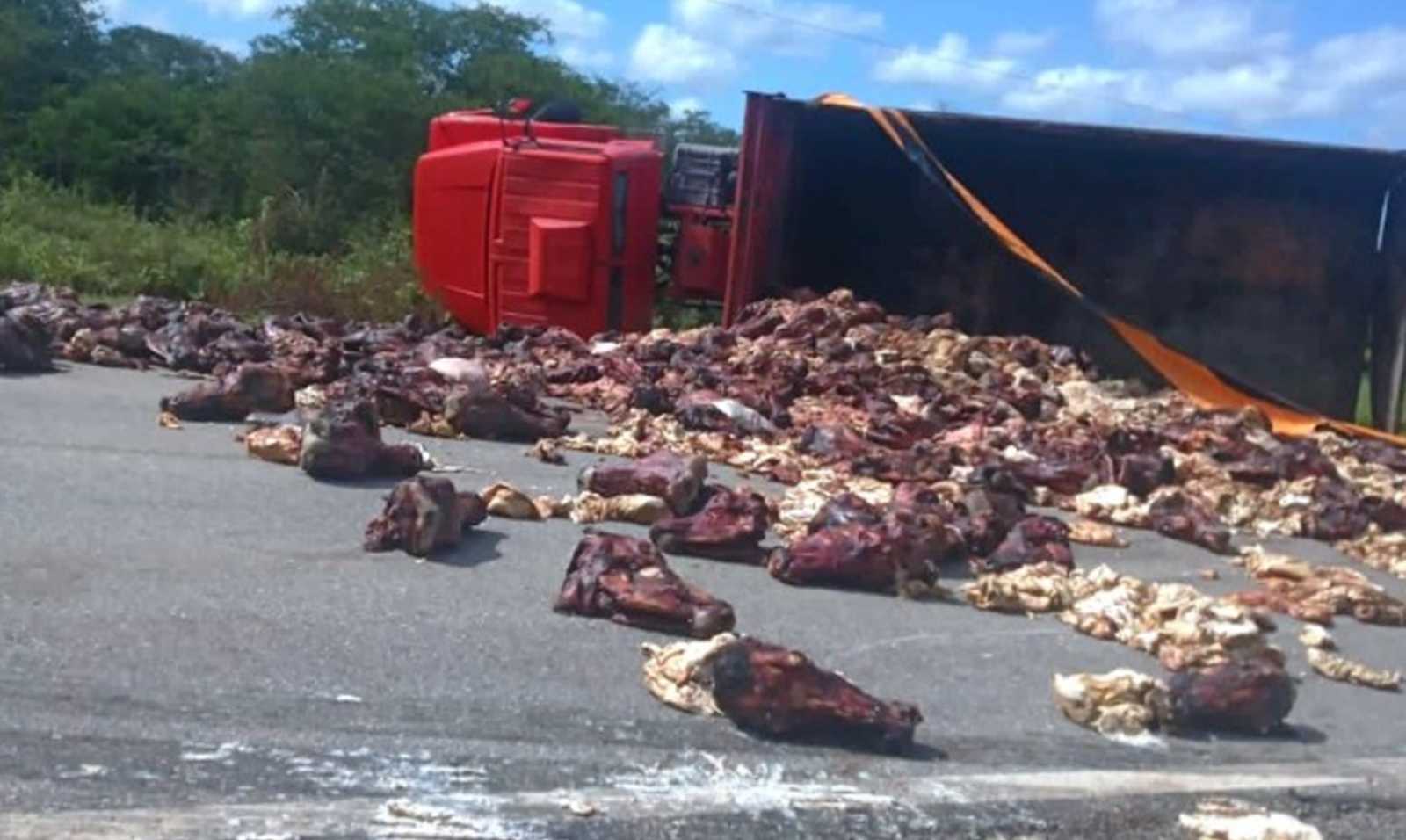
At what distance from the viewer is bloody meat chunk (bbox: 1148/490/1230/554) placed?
940 cm

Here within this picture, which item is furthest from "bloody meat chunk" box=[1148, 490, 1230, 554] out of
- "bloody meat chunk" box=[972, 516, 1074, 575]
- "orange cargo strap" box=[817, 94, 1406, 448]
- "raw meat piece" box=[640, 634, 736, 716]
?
"raw meat piece" box=[640, 634, 736, 716]

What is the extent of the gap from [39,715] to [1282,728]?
3.52m

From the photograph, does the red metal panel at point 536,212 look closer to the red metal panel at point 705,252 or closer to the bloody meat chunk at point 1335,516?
the red metal panel at point 705,252

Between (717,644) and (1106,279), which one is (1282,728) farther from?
(1106,279)

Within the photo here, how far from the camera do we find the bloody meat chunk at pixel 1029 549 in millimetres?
8234

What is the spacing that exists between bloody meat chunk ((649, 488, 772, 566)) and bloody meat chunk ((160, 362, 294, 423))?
298 cm

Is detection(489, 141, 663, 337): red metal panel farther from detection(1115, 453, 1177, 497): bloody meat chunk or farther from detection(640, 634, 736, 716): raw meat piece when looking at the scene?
detection(640, 634, 736, 716): raw meat piece

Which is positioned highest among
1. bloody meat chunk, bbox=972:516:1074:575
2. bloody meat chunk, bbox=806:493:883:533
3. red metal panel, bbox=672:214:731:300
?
red metal panel, bbox=672:214:731:300

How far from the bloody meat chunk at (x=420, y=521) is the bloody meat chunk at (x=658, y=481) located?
98 cm

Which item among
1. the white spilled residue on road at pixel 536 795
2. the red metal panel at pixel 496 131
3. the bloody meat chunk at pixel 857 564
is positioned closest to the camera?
the white spilled residue on road at pixel 536 795

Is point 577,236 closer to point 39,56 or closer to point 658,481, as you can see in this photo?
point 658,481

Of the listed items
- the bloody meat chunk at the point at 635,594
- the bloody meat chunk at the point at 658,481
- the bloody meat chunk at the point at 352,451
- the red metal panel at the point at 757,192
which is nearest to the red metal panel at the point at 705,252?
the red metal panel at the point at 757,192

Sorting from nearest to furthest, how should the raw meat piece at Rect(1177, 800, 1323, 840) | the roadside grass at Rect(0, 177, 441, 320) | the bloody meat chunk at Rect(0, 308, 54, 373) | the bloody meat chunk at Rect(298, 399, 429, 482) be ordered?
1. the raw meat piece at Rect(1177, 800, 1323, 840)
2. the bloody meat chunk at Rect(298, 399, 429, 482)
3. the bloody meat chunk at Rect(0, 308, 54, 373)
4. the roadside grass at Rect(0, 177, 441, 320)

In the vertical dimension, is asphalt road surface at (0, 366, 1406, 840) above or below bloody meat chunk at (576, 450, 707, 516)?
below
